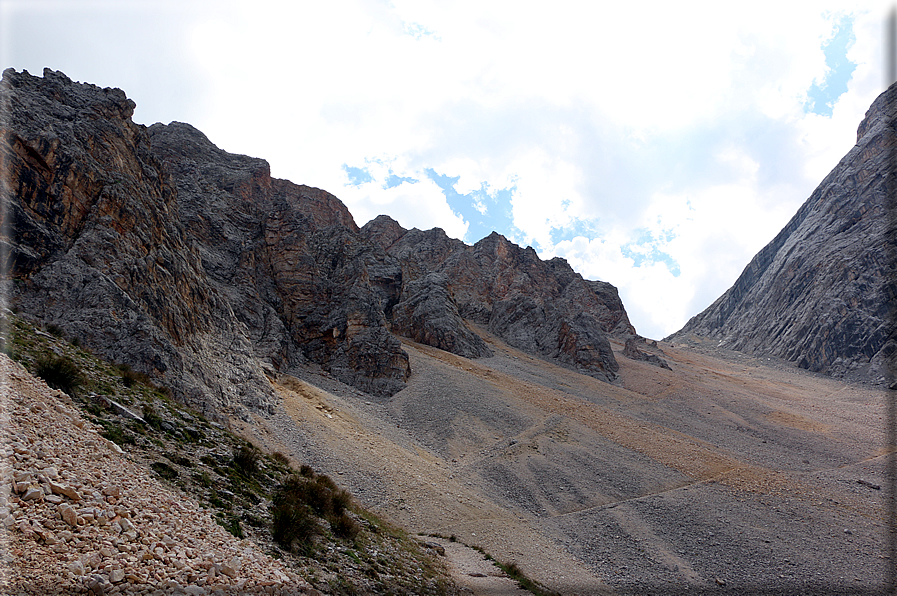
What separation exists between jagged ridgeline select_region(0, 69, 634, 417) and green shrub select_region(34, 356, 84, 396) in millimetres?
8015

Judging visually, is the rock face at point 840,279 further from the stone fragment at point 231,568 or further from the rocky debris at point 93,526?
the rocky debris at point 93,526

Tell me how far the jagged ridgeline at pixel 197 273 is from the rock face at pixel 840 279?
45.9m

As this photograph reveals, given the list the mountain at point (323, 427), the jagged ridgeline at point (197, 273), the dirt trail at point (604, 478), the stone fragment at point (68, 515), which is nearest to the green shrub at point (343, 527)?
the mountain at point (323, 427)

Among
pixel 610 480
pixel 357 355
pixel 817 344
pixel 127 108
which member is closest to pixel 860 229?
pixel 817 344

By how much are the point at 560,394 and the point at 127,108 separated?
4326 centimetres

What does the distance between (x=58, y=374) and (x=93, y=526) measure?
19.6 feet

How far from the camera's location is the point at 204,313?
26.4m

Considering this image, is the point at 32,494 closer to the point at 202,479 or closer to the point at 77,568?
the point at 77,568

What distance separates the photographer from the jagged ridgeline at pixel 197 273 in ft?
62.3

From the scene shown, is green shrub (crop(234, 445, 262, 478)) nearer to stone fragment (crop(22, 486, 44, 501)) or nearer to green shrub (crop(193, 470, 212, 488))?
green shrub (crop(193, 470, 212, 488))

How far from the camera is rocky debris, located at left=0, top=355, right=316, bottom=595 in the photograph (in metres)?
5.25

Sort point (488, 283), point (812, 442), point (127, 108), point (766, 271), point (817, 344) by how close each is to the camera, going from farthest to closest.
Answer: point (766, 271), point (488, 283), point (817, 344), point (812, 442), point (127, 108)

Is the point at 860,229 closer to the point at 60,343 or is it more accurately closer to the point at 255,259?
the point at 255,259

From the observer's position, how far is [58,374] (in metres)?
10.2
